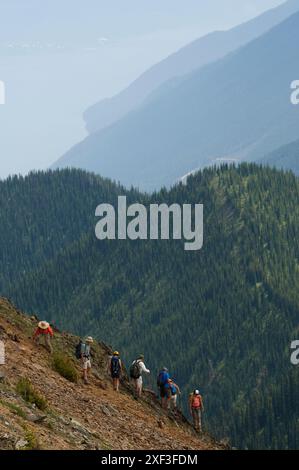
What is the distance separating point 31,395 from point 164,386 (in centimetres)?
1901

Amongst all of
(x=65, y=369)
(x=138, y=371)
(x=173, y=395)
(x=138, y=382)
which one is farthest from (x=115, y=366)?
(x=173, y=395)

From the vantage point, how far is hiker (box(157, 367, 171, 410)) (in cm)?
6312

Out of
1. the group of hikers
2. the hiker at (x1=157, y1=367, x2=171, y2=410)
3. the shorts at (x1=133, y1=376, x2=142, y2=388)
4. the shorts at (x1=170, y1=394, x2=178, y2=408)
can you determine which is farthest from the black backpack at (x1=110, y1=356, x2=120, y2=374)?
the shorts at (x1=170, y1=394, x2=178, y2=408)

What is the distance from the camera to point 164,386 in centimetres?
6412

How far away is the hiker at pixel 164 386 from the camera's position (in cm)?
6312

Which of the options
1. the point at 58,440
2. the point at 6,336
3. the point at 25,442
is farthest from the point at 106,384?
the point at 25,442

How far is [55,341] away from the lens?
2670 inches

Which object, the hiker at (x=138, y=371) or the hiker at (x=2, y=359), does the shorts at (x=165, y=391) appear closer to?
the hiker at (x=138, y=371)

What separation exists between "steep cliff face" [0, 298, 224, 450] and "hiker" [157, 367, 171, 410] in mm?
1010

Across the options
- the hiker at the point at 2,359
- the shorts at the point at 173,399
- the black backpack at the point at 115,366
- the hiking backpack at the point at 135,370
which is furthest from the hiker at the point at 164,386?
the hiker at the point at 2,359

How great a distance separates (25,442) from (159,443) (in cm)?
1583

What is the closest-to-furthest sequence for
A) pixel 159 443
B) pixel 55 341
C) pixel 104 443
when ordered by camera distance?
pixel 104 443 → pixel 159 443 → pixel 55 341

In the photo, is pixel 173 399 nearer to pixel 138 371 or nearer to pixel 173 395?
pixel 173 395
